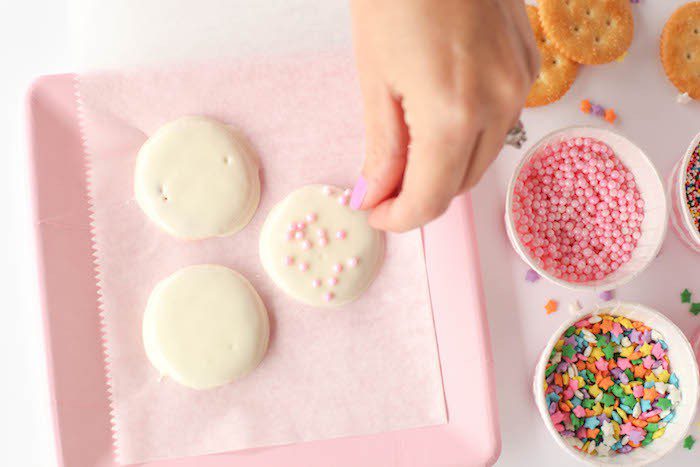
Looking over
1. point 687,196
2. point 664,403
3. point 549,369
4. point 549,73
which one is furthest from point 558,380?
point 549,73

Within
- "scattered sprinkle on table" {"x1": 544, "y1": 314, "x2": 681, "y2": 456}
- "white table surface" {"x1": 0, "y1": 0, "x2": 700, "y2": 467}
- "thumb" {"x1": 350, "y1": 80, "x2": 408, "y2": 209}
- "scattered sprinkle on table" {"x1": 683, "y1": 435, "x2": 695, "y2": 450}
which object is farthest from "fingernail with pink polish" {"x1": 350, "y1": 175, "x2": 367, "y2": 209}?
"scattered sprinkle on table" {"x1": 683, "y1": 435, "x2": 695, "y2": 450}

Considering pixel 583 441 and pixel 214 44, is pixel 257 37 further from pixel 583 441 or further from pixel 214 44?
pixel 583 441

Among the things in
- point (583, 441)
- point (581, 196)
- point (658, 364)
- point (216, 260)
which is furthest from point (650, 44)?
point (216, 260)

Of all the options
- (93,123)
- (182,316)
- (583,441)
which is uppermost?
(93,123)

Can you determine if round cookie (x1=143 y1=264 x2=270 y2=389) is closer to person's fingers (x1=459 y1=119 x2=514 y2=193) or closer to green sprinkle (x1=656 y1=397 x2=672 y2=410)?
person's fingers (x1=459 y1=119 x2=514 y2=193)

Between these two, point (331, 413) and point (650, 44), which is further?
point (650, 44)

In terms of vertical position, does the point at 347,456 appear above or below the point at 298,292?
below

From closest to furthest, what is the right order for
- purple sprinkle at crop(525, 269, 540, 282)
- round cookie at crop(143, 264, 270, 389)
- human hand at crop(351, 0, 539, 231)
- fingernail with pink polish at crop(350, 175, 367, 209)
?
human hand at crop(351, 0, 539, 231)
fingernail with pink polish at crop(350, 175, 367, 209)
round cookie at crop(143, 264, 270, 389)
purple sprinkle at crop(525, 269, 540, 282)
